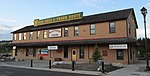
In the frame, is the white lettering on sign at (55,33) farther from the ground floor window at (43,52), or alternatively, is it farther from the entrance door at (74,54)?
the entrance door at (74,54)

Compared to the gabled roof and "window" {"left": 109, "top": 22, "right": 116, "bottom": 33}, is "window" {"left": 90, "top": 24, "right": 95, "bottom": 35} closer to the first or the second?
the gabled roof

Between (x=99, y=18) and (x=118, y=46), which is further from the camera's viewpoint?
(x=99, y=18)

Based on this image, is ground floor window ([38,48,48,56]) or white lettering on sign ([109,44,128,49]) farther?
ground floor window ([38,48,48,56])

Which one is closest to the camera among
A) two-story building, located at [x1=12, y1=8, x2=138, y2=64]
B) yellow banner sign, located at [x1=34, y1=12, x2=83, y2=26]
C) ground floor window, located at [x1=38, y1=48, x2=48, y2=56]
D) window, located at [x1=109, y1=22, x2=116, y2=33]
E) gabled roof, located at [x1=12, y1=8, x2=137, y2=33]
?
two-story building, located at [x1=12, y1=8, x2=138, y2=64]

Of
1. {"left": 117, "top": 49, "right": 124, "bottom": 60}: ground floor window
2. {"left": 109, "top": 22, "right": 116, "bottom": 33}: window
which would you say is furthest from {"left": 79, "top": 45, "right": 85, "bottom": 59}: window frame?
{"left": 117, "top": 49, "right": 124, "bottom": 60}: ground floor window

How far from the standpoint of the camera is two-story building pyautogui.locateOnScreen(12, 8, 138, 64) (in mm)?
29700

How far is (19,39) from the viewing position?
1858 inches

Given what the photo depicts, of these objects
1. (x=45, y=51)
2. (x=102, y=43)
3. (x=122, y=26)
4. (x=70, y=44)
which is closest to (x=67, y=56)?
(x=70, y=44)

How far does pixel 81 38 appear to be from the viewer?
113 ft

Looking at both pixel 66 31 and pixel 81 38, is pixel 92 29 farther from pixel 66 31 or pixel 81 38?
pixel 66 31

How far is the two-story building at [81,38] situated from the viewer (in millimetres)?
29700

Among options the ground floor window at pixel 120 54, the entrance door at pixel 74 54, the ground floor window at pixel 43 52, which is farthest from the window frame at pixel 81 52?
the ground floor window at pixel 43 52

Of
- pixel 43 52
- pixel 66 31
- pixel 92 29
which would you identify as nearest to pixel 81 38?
pixel 92 29

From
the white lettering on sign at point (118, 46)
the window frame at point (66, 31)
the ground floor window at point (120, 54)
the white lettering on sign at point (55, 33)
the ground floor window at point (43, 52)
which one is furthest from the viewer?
the ground floor window at point (43, 52)
